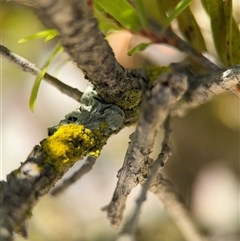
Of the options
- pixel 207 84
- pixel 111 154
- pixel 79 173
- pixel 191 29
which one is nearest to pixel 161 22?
pixel 191 29

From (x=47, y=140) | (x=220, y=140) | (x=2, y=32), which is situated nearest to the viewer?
(x=47, y=140)

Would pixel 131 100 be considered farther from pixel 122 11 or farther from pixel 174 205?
pixel 174 205

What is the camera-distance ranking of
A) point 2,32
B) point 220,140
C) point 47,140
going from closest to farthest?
point 47,140, point 2,32, point 220,140

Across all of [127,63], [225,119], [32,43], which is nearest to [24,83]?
[32,43]

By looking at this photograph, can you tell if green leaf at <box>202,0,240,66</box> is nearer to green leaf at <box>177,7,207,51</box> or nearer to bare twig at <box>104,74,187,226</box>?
green leaf at <box>177,7,207,51</box>

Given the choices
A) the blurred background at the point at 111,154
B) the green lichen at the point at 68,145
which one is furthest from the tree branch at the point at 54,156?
the blurred background at the point at 111,154

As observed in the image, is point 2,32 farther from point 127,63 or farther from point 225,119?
point 225,119
